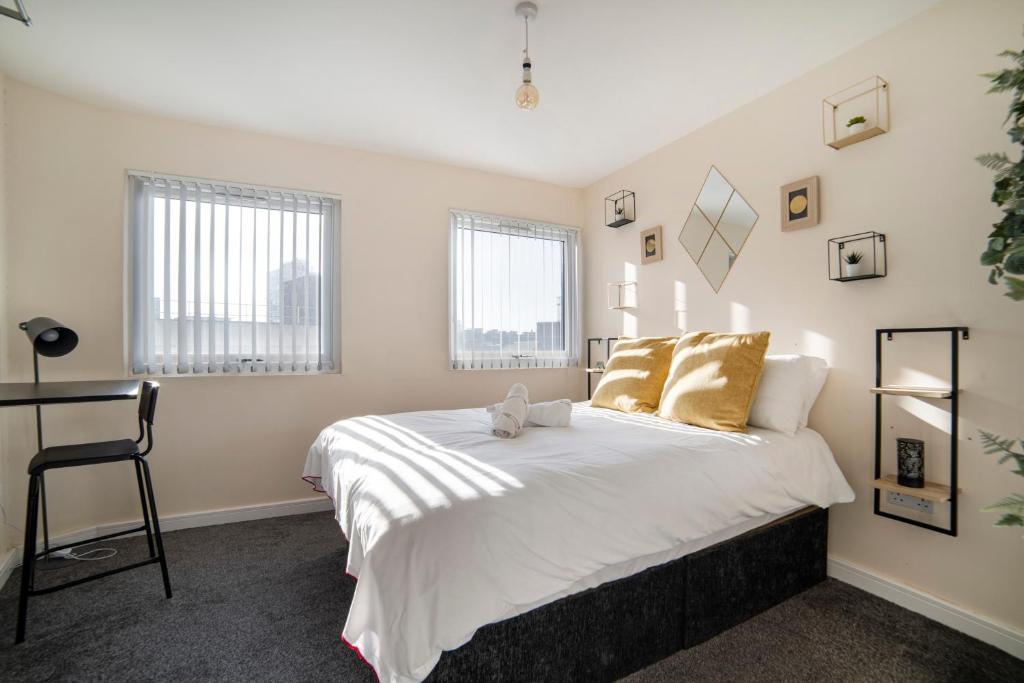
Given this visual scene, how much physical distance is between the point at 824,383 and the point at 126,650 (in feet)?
10.6

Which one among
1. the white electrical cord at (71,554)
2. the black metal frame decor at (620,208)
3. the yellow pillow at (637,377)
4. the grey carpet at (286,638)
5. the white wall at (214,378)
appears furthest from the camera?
the black metal frame decor at (620,208)

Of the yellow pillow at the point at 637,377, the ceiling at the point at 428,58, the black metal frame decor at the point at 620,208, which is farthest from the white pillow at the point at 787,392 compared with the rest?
the black metal frame decor at the point at 620,208

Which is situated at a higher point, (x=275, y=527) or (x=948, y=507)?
(x=948, y=507)

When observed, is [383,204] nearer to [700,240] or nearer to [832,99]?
[700,240]

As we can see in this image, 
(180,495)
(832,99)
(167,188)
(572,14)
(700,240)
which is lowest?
(180,495)

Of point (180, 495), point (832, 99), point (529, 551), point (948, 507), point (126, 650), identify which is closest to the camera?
point (529, 551)

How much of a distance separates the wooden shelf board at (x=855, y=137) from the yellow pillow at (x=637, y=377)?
1270mm

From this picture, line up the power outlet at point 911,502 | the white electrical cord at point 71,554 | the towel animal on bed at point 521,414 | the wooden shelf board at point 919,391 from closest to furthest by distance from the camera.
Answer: the wooden shelf board at point 919,391, the power outlet at point 911,502, the towel animal on bed at point 521,414, the white electrical cord at point 71,554

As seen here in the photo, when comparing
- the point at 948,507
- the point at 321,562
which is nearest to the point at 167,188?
the point at 321,562

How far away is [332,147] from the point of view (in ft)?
10.8

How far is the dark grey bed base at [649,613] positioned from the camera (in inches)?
51.3

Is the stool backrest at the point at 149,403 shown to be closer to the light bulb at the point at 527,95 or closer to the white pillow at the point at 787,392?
the light bulb at the point at 527,95

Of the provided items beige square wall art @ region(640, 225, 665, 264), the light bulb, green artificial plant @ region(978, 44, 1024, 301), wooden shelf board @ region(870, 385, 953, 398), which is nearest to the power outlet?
wooden shelf board @ region(870, 385, 953, 398)

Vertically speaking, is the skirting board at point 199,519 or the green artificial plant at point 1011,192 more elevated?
the green artificial plant at point 1011,192
